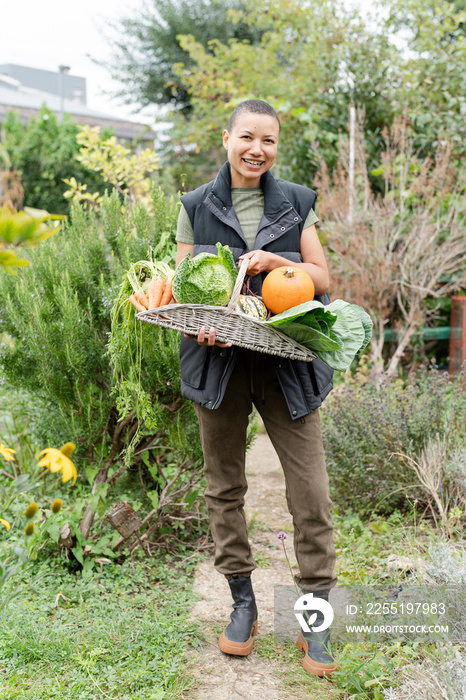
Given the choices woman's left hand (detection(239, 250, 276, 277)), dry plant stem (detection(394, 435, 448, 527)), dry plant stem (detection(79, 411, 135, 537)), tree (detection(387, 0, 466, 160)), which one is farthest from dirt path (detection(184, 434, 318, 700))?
tree (detection(387, 0, 466, 160))

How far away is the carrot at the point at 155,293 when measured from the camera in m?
2.15

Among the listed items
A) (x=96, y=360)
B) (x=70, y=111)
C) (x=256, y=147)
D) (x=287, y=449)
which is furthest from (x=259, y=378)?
(x=70, y=111)

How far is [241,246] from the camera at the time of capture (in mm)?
2193

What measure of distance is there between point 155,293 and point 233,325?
1.48ft

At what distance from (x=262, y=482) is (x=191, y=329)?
2.62 metres

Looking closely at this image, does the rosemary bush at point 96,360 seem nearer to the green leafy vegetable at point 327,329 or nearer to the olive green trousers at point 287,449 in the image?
the olive green trousers at point 287,449

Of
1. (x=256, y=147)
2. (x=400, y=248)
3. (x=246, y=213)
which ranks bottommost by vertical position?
(x=400, y=248)

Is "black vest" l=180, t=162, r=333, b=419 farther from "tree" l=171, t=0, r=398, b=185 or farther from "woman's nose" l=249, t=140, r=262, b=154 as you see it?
"tree" l=171, t=0, r=398, b=185

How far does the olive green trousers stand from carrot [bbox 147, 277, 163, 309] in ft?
1.20

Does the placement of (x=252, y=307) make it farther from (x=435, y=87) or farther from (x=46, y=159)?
(x=46, y=159)

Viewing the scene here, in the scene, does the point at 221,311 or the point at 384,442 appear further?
the point at 384,442

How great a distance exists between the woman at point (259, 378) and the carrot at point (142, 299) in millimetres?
199

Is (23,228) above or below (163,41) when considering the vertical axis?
below

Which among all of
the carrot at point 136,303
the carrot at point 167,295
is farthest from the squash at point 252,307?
the carrot at point 136,303
